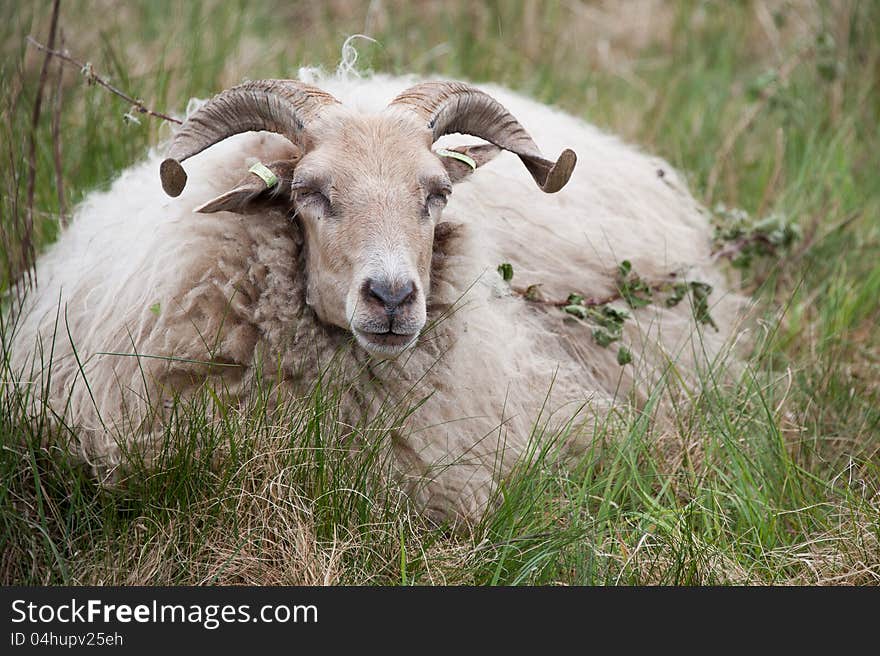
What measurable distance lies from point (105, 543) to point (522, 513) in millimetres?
1154

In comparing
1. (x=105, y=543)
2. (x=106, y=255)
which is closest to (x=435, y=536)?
(x=105, y=543)

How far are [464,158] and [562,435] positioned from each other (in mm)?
1000

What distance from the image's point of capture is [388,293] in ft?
10.5

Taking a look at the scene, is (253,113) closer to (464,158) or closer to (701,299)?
(464,158)

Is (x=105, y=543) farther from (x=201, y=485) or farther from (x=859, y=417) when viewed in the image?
(x=859, y=417)

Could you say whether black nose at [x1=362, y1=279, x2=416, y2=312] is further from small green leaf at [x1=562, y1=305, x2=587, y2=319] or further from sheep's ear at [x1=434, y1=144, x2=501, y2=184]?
small green leaf at [x1=562, y1=305, x2=587, y2=319]

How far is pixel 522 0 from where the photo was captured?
796 cm

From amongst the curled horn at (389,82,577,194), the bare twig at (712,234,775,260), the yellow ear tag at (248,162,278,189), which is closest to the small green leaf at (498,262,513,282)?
the curled horn at (389,82,577,194)

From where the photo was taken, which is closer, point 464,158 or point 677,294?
point 464,158

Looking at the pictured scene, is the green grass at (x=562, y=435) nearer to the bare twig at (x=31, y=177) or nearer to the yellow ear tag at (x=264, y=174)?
the bare twig at (x=31, y=177)

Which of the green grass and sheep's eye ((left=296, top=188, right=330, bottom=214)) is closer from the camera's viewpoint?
the green grass

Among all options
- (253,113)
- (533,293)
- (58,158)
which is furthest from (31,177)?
(533,293)

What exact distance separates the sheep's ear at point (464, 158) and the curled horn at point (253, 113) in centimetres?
45

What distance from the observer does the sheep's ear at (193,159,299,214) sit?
3.47 metres
